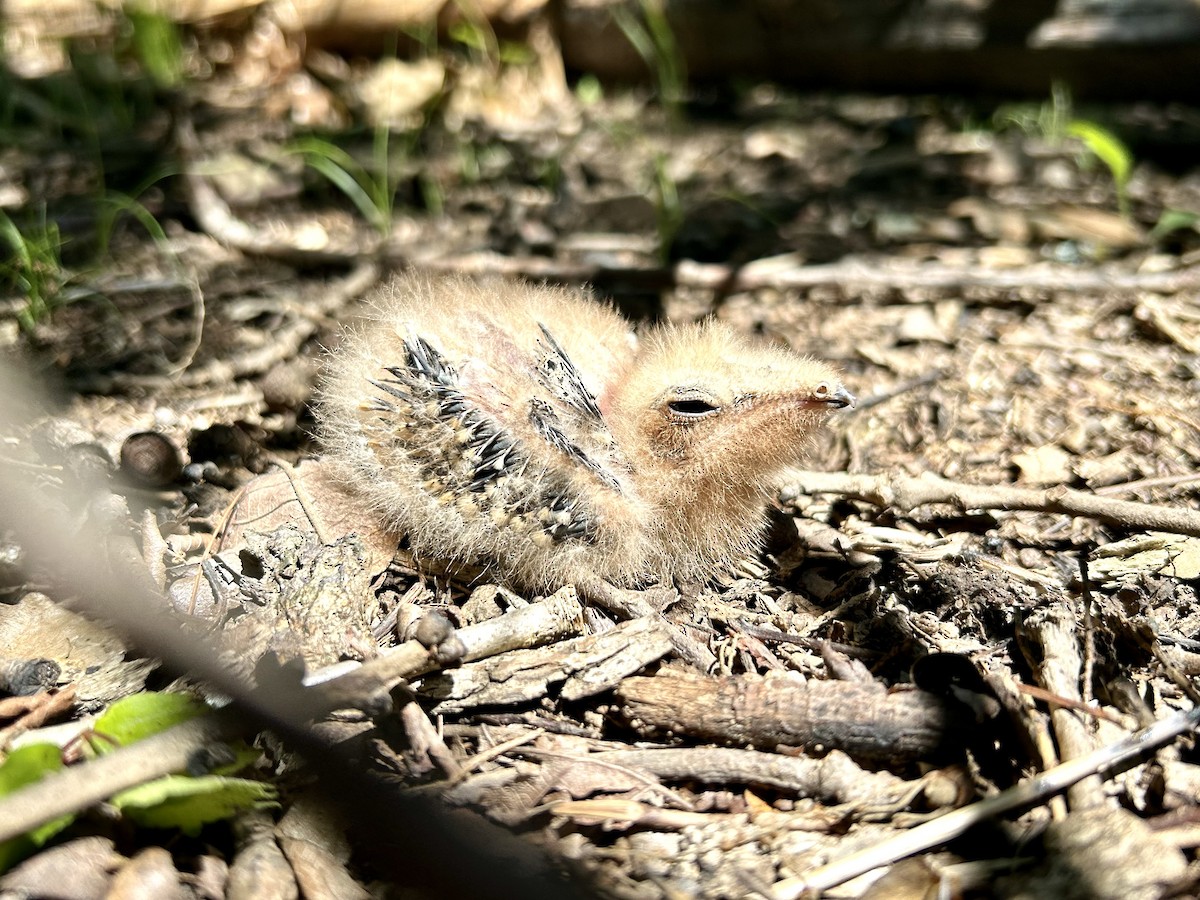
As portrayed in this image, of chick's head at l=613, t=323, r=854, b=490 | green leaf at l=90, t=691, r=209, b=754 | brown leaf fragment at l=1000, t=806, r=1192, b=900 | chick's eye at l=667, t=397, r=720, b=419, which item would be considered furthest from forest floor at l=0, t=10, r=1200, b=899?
chick's eye at l=667, t=397, r=720, b=419

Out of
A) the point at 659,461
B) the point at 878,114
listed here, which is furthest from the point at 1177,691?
the point at 878,114

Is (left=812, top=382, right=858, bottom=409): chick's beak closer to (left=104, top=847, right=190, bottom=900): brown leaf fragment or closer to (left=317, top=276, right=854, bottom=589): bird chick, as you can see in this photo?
(left=317, top=276, right=854, bottom=589): bird chick

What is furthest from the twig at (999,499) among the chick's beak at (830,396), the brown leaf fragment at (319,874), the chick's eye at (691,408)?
the brown leaf fragment at (319,874)

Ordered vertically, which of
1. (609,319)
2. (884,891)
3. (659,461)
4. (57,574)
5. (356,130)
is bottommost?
(884,891)

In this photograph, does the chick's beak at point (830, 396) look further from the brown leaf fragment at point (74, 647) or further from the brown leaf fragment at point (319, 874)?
the brown leaf fragment at point (74, 647)

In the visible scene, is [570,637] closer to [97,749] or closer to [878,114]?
[97,749]

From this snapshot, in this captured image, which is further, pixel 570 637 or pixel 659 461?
pixel 659 461
